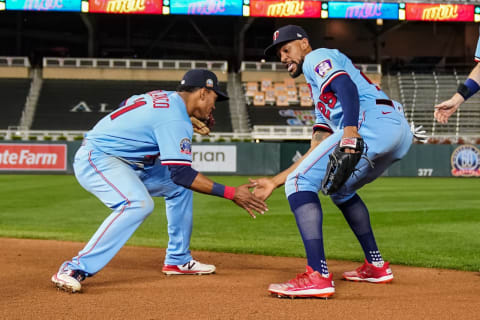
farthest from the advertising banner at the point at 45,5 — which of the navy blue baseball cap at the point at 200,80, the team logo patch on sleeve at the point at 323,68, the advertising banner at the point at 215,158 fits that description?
the team logo patch on sleeve at the point at 323,68

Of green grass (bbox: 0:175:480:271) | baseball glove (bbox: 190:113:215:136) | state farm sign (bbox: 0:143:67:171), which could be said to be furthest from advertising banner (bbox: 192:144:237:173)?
baseball glove (bbox: 190:113:215:136)

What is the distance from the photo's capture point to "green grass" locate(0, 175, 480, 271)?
23.2 ft

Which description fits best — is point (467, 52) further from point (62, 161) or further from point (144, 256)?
point (144, 256)

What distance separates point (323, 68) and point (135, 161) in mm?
1654

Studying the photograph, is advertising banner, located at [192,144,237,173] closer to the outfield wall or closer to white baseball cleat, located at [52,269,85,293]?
the outfield wall

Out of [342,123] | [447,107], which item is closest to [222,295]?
[342,123]

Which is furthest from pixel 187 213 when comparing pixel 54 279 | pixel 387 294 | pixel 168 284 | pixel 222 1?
pixel 222 1

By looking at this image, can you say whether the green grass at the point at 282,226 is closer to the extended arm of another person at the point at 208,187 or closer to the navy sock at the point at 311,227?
the navy sock at the point at 311,227

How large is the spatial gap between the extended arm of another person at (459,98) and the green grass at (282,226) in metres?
1.70

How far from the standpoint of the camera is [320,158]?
180 inches

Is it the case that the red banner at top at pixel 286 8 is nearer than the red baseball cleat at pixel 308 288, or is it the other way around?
the red baseball cleat at pixel 308 288

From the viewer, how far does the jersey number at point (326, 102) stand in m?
4.59

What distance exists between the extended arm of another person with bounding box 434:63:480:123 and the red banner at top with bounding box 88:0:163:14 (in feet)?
108

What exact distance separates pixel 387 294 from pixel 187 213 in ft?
6.01
